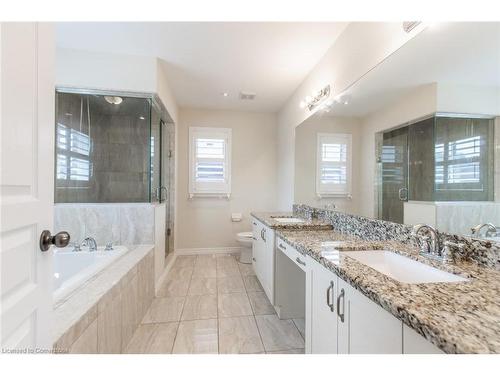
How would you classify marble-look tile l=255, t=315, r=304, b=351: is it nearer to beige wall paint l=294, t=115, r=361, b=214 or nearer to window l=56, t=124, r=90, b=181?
beige wall paint l=294, t=115, r=361, b=214

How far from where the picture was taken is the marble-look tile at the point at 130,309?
1683 mm

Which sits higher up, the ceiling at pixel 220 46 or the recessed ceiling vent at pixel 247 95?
the ceiling at pixel 220 46

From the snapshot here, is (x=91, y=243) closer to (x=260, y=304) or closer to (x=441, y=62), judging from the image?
(x=260, y=304)

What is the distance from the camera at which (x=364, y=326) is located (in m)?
0.88

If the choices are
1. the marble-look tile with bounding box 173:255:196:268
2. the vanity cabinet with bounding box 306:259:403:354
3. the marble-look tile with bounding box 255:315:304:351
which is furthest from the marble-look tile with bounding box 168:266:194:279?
the vanity cabinet with bounding box 306:259:403:354

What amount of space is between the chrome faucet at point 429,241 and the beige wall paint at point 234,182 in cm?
290

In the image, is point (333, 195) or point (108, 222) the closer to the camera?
point (333, 195)

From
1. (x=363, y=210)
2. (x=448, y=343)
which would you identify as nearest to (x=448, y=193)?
(x=363, y=210)

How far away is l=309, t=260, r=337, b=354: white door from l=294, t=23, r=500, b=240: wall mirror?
2.12ft

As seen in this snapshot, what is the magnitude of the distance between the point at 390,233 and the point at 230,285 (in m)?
1.91

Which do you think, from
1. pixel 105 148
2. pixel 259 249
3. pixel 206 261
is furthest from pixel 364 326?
pixel 206 261

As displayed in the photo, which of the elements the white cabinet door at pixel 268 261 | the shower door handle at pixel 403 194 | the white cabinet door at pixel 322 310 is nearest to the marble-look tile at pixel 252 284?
the white cabinet door at pixel 268 261

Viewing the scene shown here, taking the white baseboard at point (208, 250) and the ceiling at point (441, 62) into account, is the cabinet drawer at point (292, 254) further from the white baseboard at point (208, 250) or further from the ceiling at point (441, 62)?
the white baseboard at point (208, 250)
